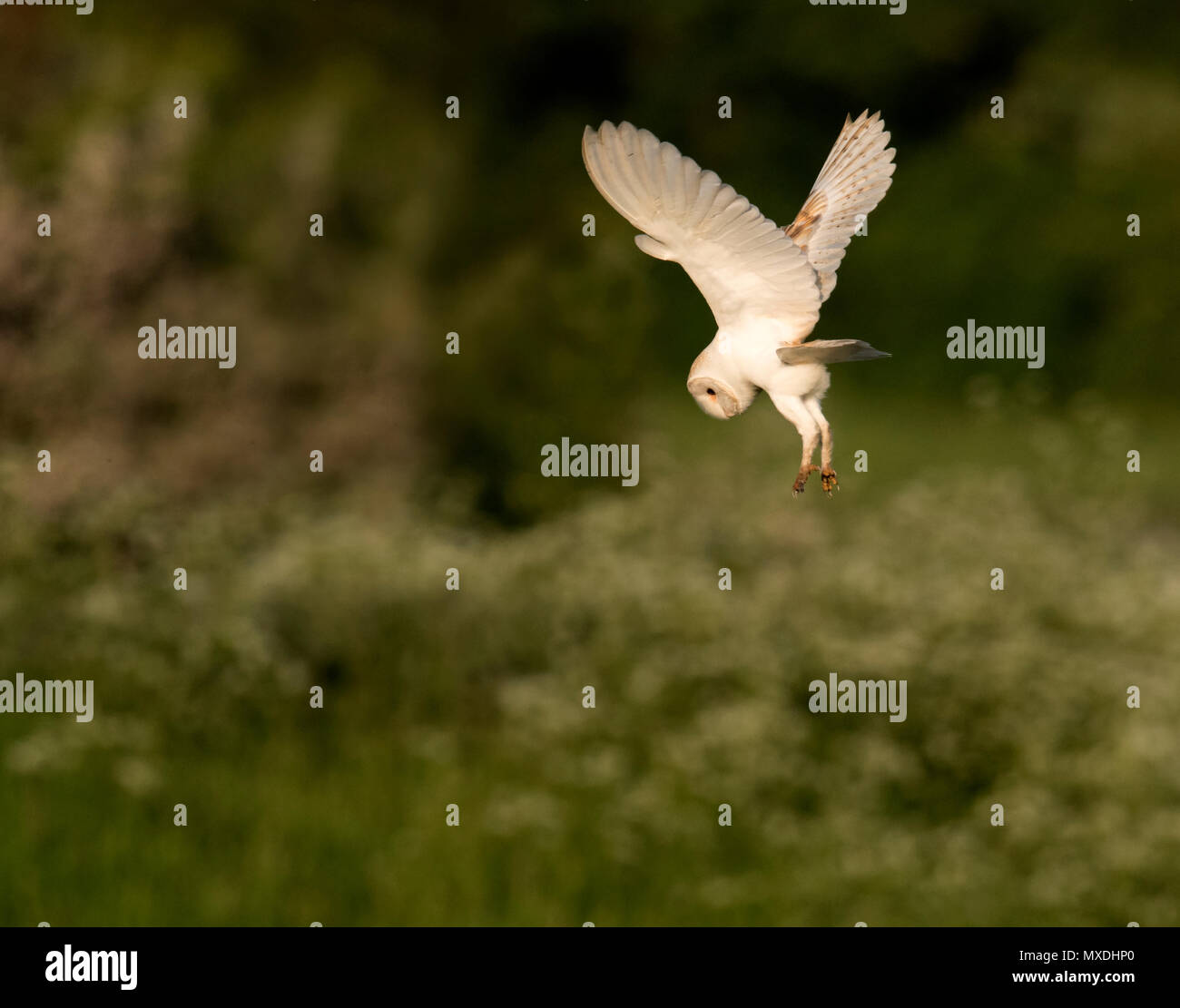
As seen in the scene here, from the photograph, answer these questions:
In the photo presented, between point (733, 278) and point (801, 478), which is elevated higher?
point (733, 278)

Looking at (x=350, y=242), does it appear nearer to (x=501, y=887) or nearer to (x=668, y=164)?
(x=501, y=887)

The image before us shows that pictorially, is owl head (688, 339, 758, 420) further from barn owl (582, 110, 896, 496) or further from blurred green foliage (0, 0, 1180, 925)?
blurred green foliage (0, 0, 1180, 925)

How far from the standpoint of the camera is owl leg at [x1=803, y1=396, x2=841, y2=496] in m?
0.82

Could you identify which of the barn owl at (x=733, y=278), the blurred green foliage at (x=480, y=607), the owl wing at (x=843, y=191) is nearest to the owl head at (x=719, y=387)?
the barn owl at (x=733, y=278)

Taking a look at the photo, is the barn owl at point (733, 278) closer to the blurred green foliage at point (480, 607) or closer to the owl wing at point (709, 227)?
the owl wing at point (709, 227)

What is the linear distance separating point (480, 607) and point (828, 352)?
1.67m

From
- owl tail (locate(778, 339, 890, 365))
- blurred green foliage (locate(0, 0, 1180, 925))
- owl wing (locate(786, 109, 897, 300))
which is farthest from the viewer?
blurred green foliage (locate(0, 0, 1180, 925))

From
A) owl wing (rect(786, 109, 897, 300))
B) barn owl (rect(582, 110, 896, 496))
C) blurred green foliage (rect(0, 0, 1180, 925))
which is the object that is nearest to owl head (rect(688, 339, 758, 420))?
barn owl (rect(582, 110, 896, 496))

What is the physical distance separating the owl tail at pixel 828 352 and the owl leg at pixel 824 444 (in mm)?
27

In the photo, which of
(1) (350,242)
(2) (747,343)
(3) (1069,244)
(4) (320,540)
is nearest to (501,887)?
(4) (320,540)

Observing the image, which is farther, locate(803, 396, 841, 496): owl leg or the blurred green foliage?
the blurred green foliage

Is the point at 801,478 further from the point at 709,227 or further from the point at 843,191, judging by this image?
the point at 843,191

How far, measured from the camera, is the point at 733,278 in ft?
3.05

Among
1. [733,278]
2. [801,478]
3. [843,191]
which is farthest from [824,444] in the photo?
[843,191]
